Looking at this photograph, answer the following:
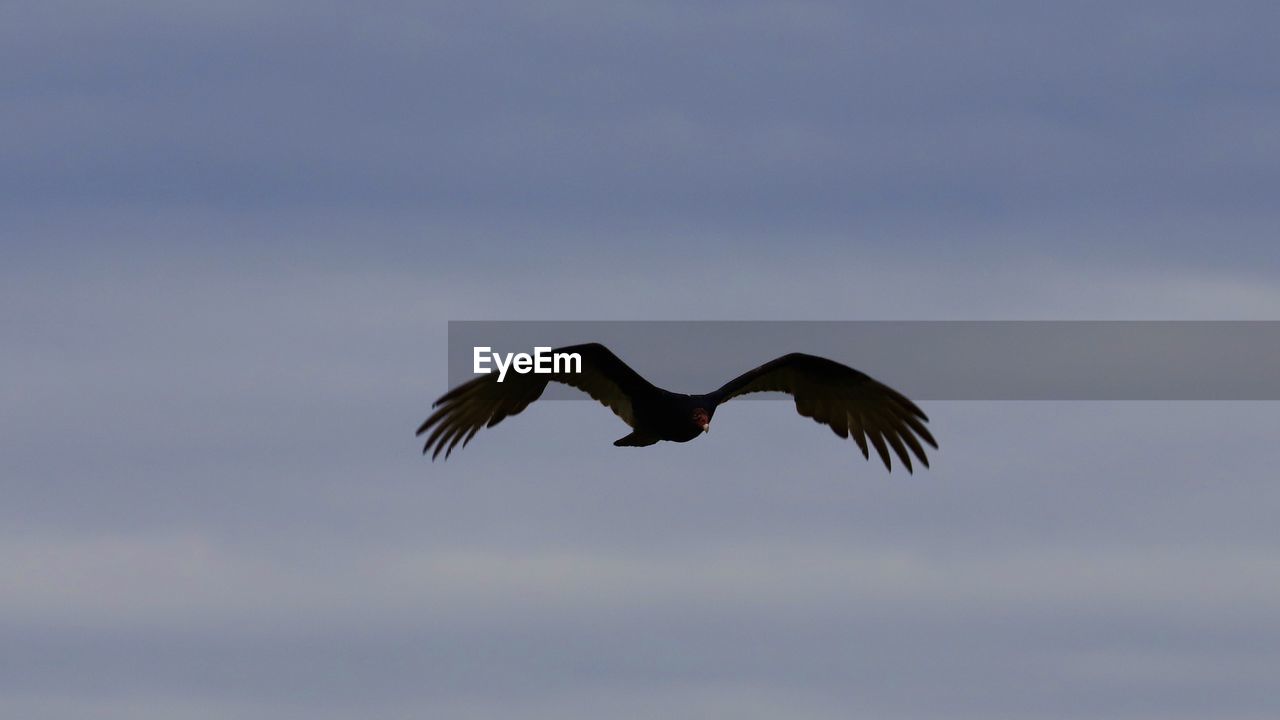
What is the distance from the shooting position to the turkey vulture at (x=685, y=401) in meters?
26.5

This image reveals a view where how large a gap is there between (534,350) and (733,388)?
11.1ft

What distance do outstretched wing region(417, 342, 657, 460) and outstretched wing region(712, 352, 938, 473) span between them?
1.80m

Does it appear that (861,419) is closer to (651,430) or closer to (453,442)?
(651,430)

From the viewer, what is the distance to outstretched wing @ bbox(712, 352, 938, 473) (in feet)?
93.4

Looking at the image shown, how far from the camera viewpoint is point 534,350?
26.9 m

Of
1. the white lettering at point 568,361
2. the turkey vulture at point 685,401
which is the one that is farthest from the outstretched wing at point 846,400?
the white lettering at point 568,361

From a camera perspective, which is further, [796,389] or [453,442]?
[796,389]

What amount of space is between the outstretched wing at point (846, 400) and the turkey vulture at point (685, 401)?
0.02 m

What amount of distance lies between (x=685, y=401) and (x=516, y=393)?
8.59 feet

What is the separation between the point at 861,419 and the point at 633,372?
418 cm

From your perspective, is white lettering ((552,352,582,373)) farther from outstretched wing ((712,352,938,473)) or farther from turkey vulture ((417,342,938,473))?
outstretched wing ((712,352,938,473))

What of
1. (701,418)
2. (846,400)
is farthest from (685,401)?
(846,400)

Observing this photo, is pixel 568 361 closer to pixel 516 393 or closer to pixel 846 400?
pixel 516 393

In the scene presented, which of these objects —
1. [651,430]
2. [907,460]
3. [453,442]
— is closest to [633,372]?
[651,430]
